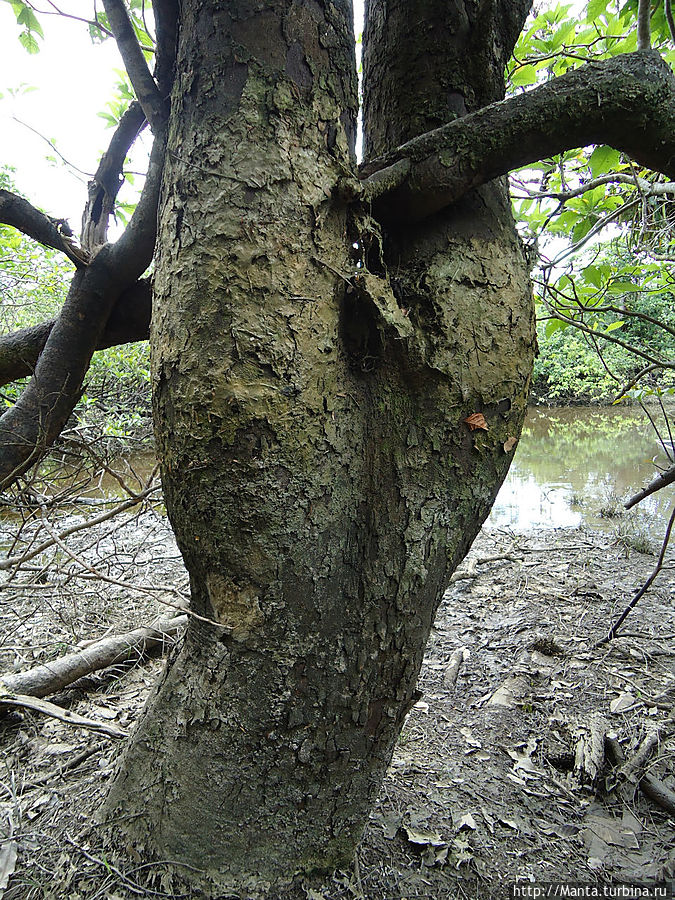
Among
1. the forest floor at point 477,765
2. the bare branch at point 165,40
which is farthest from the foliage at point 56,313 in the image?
the bare branch at point 165,40

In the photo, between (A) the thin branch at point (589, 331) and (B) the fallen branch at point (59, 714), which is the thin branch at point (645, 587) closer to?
(A) the thin branch at point (589, 331)

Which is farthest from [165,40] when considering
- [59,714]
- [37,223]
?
[59,714]

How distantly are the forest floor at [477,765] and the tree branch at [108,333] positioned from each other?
27.4 inches

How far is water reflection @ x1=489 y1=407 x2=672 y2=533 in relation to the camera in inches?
207

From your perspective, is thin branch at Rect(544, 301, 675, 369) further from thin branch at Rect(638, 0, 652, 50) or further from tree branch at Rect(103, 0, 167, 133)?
tree branch at Rect(103, 0, 167, 133)

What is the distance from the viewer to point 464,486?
123 cm

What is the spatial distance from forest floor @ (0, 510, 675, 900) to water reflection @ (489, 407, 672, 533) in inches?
42.8

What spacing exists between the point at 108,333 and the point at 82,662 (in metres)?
1.57

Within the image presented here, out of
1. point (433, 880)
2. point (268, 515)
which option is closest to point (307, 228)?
point (268, 515)

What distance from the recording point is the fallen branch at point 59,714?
166 centimetres

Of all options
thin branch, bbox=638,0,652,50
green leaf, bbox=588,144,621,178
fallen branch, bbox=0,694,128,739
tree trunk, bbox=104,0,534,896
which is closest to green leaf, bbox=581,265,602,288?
green leaf, bbox=588,144,621,178

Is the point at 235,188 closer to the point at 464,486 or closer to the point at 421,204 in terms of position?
the point at 421,204

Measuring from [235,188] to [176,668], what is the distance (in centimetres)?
118

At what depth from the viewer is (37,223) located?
1388 mm
